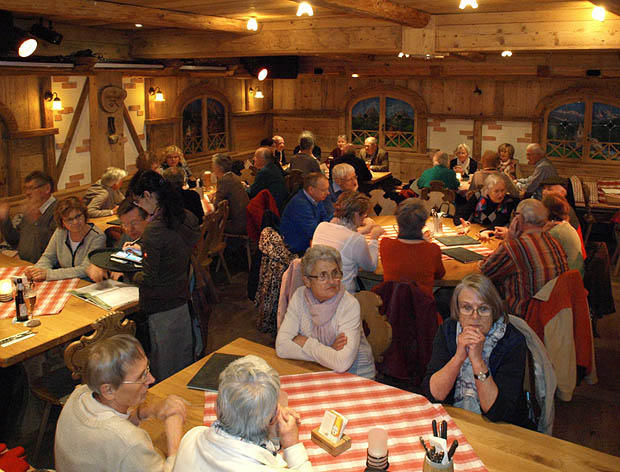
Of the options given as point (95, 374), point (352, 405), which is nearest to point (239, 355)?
point (352, 405)

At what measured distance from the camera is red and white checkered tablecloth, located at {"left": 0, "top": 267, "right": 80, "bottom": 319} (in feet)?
12.6

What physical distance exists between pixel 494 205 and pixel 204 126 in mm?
6678

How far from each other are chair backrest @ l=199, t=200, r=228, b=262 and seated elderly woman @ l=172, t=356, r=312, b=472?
153 inches

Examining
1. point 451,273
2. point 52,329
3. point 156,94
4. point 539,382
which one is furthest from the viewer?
point 156,94

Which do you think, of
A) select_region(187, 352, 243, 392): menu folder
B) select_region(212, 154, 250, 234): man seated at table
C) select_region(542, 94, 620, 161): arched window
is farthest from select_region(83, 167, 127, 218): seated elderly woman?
select_region(542, 94, 620, 161): arched window

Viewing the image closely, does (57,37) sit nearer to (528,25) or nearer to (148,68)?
(148,68)

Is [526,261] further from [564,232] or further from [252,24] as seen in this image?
[252,24]

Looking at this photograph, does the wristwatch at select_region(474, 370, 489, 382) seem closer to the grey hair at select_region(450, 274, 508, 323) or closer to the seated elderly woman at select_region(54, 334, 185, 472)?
the grey hair at select_region(450, 274, 508, 323)

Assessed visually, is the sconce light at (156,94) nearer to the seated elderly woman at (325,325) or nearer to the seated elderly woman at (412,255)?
the seated elderly woman at (412,255)

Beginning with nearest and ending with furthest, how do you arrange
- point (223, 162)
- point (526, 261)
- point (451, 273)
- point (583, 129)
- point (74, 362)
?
point (74, 362)
point (526, 261)
point (451, 273)
point (223, 162)
point (583, 129)

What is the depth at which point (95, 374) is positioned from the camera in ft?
7.68

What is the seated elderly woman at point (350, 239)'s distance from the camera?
450cm

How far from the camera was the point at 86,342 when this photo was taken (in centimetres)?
312


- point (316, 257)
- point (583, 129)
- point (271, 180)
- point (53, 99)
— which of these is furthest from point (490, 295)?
point (583, 129)
